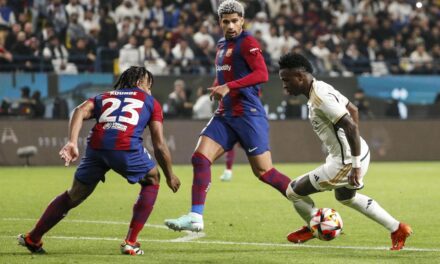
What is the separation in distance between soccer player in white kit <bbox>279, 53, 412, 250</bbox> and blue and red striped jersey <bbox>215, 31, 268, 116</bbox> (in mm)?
1072

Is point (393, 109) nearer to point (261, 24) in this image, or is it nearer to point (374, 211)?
point (261, 24)

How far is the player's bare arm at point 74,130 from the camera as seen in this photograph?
26.2 feet

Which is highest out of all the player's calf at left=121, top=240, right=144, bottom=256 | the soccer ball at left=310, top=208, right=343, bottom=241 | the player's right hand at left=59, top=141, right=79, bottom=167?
the player's right hand at left=59, top=141, right=79, bottom=167

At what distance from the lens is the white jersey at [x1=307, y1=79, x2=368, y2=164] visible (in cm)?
858

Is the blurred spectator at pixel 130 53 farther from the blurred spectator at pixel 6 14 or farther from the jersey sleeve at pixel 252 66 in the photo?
the jersey sleeve at pixel 252 66

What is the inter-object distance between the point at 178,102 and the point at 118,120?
15.4 meters

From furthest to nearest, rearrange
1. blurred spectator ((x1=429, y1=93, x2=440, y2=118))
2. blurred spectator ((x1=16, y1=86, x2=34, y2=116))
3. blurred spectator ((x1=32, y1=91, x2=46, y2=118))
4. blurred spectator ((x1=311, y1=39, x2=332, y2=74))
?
blurred spectator ((x1=311, y1=39, x2=332, y2=74)), blurred spectator ((x1=429, y1=93, x2=440, y2=118)), blurred spectator ((x1=32, y1=91, x2=46, y2=118)), blurred spectator ((x1=16, y1=86, x2=34, y2=116))

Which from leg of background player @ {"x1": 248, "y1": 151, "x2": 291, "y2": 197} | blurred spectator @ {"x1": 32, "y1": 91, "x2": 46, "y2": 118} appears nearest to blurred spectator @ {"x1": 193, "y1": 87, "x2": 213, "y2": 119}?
blurred spectator @ {"x1": 32, "y1": 91, "x2": 46, "y2": 118}

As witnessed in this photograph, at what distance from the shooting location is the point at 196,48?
25.1 m

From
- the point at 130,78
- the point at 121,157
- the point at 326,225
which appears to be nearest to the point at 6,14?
the point at 130,78

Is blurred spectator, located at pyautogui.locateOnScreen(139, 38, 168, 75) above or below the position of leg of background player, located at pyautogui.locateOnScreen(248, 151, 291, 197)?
below

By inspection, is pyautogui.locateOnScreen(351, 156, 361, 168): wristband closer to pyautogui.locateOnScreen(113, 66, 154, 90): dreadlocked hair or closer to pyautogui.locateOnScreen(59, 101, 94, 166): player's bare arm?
pyautogui.locateOnScreen(113, 66, 154, 90): dreadlocked hair

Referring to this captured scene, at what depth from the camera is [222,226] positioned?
1113 centimetres

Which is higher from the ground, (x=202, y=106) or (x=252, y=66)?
(x=252, y=66)
